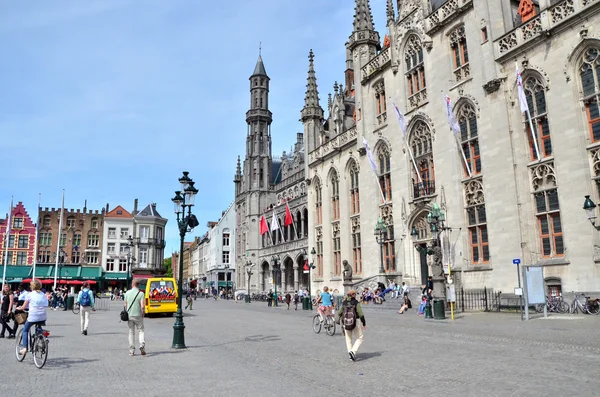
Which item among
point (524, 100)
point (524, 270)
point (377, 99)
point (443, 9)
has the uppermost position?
point (443, 9)

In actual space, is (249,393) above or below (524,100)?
below

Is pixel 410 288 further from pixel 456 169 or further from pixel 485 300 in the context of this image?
pixel 456 169

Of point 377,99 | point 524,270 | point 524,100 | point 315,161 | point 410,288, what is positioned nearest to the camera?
point 524,270

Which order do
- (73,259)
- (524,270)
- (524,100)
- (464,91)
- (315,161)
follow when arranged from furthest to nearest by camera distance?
(73,259) < (315,161) < (464,91) < (524,100) < (524,270)

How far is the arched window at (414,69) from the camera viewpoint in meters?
30.1

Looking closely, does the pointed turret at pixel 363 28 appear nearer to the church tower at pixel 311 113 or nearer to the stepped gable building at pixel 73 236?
the church tower at pixel 311 113

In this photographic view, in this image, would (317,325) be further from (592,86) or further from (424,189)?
(592,86)

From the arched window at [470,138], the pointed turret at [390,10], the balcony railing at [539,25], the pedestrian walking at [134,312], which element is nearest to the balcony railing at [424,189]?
the arched window at [470,138]

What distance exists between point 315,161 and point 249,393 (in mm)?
36418

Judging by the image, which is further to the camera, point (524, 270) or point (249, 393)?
point (524, 270)

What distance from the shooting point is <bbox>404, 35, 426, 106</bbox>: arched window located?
30141 mm

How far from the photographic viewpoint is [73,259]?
69.8 metres

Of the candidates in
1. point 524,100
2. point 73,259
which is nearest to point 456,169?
point 524,100

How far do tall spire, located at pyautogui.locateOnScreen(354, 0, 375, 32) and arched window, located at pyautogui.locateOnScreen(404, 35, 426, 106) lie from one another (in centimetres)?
674
